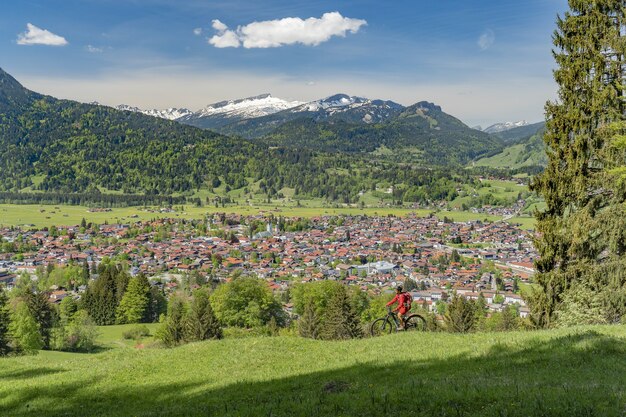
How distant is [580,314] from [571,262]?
2899 millimetres

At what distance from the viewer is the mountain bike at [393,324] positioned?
75.5 ft

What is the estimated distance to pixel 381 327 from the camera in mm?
23734

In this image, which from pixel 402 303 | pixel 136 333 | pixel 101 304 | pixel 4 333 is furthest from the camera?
pixel 101 304

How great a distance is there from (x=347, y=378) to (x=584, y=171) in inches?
712

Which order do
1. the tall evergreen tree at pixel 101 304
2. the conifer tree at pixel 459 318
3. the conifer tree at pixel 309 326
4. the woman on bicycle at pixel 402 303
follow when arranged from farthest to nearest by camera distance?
the tall evergreen tree at pixel 101 304 < the conifer tree at pixel 309 326 < the conifer tree at pixel 459 318 < the woman on bicycle at pixel 402 303

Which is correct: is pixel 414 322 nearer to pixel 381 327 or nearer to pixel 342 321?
pixel 381 327

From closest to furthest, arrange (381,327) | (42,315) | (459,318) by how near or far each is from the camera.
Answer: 1. (381,327)
2. (459,318)
3. (42,315)

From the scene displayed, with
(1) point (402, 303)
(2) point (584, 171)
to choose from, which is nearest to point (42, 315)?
(1) point (402, 303)

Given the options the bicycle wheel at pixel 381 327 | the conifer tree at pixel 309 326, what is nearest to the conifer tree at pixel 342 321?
the conifer tree at pixel 309 326

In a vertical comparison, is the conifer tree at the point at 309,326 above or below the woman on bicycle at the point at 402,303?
below

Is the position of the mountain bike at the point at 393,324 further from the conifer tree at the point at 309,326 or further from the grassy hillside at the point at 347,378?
the conifer tree at the point at 309,326

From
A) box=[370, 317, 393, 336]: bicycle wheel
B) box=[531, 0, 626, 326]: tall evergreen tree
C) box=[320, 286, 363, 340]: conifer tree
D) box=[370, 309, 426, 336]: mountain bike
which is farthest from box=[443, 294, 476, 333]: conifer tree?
box=[370, 317, 393, 336]: bicycle wheel

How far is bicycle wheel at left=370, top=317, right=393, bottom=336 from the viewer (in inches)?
930

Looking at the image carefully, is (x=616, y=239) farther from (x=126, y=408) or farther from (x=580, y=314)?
(x=126, y=408)
